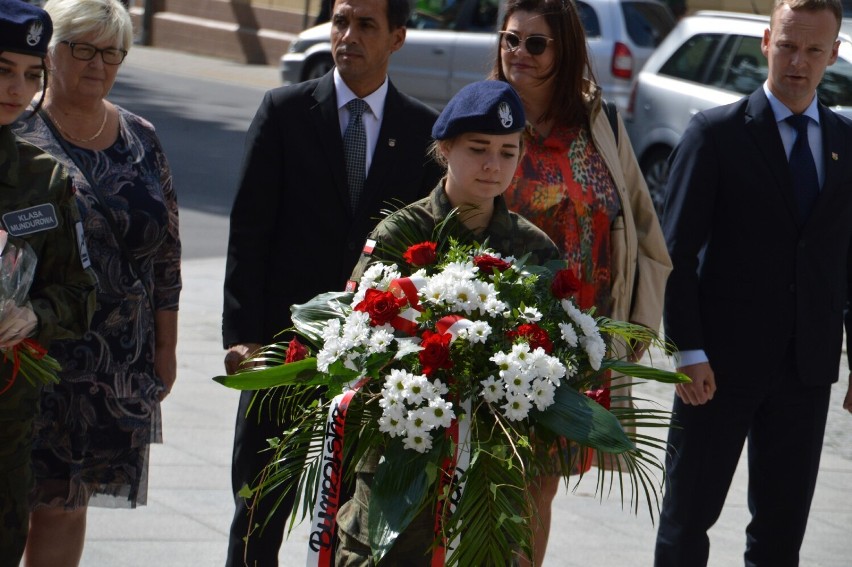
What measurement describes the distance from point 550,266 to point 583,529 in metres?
2.72

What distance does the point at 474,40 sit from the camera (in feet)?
51.7

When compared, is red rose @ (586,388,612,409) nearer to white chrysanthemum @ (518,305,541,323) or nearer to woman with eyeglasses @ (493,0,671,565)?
white chrysanthemum @ (518,305,541,323)

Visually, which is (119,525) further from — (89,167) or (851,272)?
(851,272)

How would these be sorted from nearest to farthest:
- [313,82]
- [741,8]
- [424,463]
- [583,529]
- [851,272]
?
1. [424,463]
2. [313,82]
3. [851,272]
4. [583,529]
5. [741,8]

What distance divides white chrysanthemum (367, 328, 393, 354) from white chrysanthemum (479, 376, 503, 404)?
226mm

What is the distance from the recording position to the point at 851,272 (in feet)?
15.2

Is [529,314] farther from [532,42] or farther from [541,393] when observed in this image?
[532,42]

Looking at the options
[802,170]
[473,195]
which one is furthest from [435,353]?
[802,170]

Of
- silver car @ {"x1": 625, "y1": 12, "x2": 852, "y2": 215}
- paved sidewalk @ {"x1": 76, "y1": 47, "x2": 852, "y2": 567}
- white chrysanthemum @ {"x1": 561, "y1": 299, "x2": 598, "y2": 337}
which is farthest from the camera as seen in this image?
silver car @ {"x1": 625, "y1": 12, "x2": 852, "y2": 215}

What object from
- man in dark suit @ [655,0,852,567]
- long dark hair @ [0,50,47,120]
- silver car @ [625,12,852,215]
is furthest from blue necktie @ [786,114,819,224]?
silver car @ [625,12,852,215]

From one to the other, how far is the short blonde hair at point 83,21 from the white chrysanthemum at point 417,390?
1809 mm

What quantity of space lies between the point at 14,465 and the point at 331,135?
1398 mm

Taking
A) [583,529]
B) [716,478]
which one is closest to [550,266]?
[716,478]

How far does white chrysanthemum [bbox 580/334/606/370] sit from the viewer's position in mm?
3021
